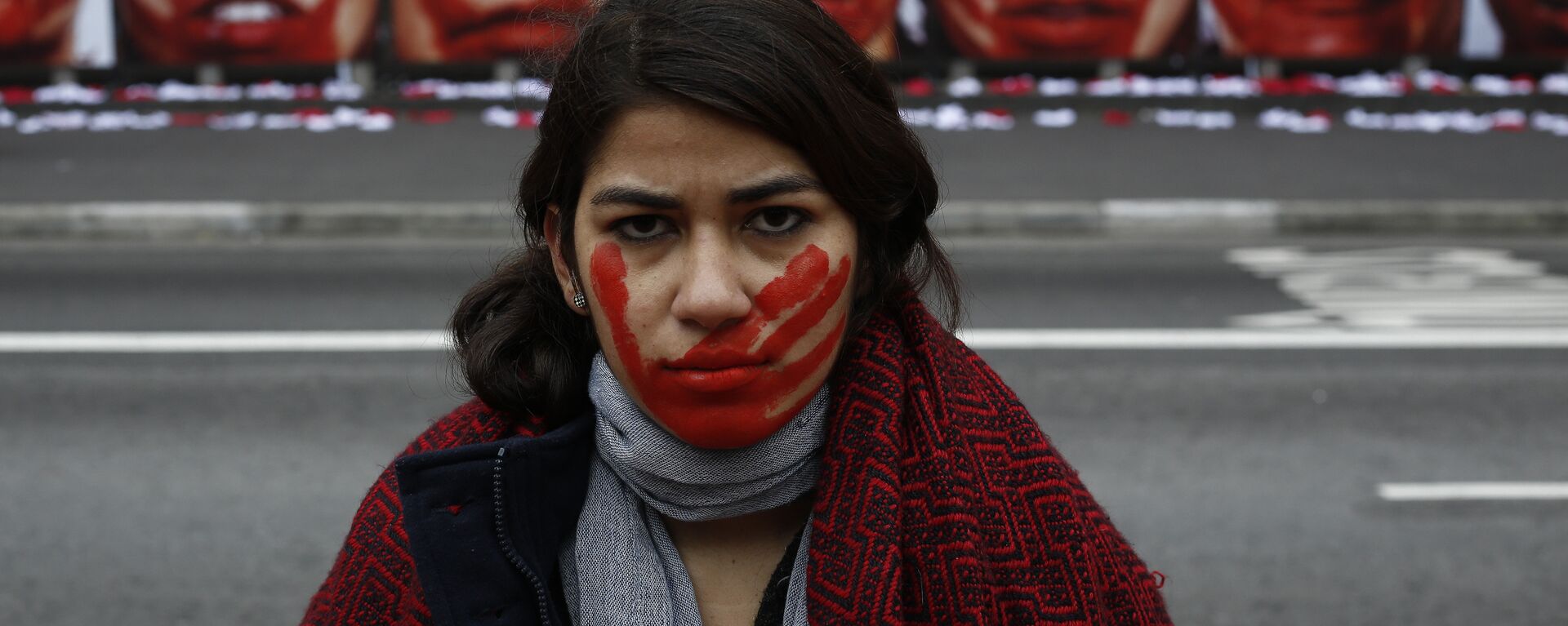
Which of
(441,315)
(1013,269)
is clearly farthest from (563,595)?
(1013,269)

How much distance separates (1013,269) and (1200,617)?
476 cm

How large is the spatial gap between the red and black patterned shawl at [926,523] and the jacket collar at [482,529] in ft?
0.13

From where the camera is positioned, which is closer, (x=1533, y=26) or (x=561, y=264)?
(x=561, y=264)

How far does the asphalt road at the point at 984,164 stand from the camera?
1092 cm

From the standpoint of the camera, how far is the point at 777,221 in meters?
1.75

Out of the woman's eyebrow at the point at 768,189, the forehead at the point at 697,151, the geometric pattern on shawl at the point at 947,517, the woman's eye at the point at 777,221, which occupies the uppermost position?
the forehead at the point at 697,151

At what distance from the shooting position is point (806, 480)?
183cm

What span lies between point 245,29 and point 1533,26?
1158cm

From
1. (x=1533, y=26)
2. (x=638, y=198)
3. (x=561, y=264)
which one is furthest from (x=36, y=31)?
(x=638, y=198)

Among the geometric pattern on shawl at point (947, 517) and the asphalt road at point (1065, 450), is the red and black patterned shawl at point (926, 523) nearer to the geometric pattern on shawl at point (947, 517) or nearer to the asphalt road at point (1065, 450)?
the geometric pattern on shawl at point (947, 517)

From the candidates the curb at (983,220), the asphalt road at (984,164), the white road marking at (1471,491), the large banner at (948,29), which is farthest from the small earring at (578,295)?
the large banner at (948,29)

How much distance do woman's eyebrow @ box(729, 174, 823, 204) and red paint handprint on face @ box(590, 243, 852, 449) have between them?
87 mm

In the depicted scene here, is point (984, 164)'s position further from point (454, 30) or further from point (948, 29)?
point (454, 30)

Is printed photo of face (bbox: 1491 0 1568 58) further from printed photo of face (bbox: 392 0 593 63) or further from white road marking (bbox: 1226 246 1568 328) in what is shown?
printed photo of face (bbox: 392 0 593 63)
